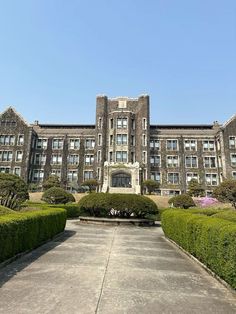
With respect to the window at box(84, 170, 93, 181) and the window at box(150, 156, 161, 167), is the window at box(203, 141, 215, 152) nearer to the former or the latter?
the window at box(150, 156, 161, 167)

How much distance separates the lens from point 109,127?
201 feet

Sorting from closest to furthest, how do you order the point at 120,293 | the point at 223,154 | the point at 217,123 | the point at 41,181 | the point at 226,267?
the point at 120,293 → the point at 226,267 → the point at 223,154 → the point at 41,181 → the point at 217,123

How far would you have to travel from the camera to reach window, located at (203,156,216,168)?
6000 centimetres

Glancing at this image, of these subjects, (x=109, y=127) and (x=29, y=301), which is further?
(x=109, y=127)

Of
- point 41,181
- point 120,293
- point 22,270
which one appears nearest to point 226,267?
point 120,293

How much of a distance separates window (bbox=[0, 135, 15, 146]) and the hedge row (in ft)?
181

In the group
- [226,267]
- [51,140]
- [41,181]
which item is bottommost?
[226,267]

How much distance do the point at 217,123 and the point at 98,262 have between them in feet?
206

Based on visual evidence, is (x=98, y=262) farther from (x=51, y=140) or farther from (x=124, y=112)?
(x=51, y=140)

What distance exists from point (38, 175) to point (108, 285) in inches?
2272

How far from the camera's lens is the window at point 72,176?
200 feet

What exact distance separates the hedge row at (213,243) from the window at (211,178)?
160 ft

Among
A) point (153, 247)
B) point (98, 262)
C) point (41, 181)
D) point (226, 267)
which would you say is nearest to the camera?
point (226, 267)

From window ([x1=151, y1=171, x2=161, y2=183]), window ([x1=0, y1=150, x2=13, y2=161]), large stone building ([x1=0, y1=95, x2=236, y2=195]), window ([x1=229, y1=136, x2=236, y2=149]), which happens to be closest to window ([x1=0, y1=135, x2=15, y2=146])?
large stone building ([x1=0, y1=95, x2=236, y2=195])
